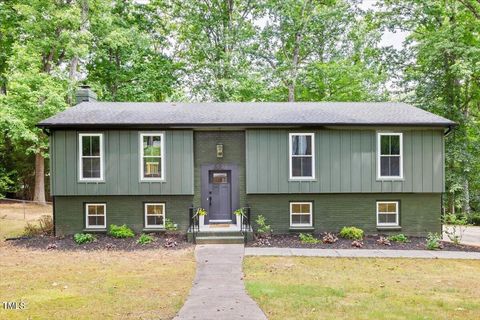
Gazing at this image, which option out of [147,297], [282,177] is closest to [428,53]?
[282,177]

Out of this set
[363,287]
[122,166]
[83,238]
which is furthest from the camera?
[122,166]

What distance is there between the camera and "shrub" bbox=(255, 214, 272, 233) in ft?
47.2

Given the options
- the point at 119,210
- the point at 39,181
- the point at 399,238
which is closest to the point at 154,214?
the point at 119,210

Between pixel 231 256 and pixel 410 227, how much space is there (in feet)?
25.7

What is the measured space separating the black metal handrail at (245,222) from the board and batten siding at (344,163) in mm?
793

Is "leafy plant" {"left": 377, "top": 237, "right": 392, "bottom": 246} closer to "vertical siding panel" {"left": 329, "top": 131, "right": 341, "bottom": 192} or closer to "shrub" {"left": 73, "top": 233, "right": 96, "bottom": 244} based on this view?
"vertical siding panel" {"left": 329, "top": 131, "right": 341, "bottom": 192}

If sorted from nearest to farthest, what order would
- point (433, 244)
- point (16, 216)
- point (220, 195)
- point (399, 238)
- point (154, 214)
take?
point (433, 244) → point (399, 238) → point (154, 214) → point (220, 195) → point (16, 216)

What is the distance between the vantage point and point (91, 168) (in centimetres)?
1459

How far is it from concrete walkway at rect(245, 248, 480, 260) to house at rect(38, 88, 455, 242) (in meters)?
2.25

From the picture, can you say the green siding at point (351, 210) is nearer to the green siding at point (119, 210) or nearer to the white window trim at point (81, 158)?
the green siding at point (119, 210)

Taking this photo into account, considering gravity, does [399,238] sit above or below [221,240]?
below

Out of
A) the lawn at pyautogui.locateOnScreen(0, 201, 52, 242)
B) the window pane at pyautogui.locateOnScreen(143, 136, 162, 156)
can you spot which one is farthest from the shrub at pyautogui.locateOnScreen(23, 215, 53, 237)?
the window pane at pyautogui.locateOnScreen(143, 136, 162, 156)

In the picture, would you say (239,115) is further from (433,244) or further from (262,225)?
(433,244)

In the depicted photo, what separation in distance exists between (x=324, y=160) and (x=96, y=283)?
9.48m
